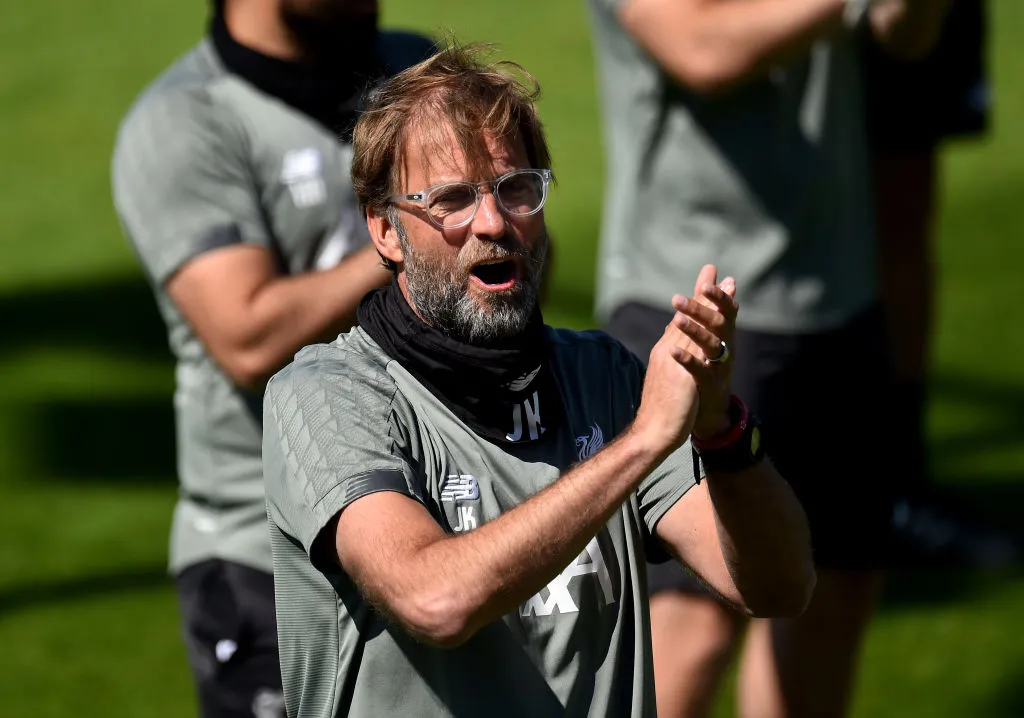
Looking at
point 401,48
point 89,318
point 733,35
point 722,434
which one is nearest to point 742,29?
point 733,35

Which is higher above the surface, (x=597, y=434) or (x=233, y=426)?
(x=597, y=434)

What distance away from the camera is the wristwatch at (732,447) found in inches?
99.7

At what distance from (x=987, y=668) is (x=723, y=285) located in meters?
2.88

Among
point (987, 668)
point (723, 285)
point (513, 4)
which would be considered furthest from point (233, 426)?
point (513, 4)

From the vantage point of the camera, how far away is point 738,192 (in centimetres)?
382

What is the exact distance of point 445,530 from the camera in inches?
96.8

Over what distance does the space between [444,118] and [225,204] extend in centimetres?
91

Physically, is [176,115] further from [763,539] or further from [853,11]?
[763,539]

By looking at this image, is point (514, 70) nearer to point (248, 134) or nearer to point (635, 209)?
point (248, 134)

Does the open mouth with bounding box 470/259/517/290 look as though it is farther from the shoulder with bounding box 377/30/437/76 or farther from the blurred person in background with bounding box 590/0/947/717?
the blurred person in background with bounding box 590/0/947/717

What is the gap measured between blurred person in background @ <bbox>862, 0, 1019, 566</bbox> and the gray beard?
2.79 meters

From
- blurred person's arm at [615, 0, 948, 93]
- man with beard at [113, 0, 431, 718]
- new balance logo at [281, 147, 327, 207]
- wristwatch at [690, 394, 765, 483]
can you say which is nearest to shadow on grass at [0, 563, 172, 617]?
man with beard at [113, 0, 431, 718]

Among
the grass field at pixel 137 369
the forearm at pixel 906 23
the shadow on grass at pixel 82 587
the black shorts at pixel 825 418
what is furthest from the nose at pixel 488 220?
the shadow on grass at pixel 82 587

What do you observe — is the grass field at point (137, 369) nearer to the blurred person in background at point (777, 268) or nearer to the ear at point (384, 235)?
the blurred person in background at point (777, 268)
